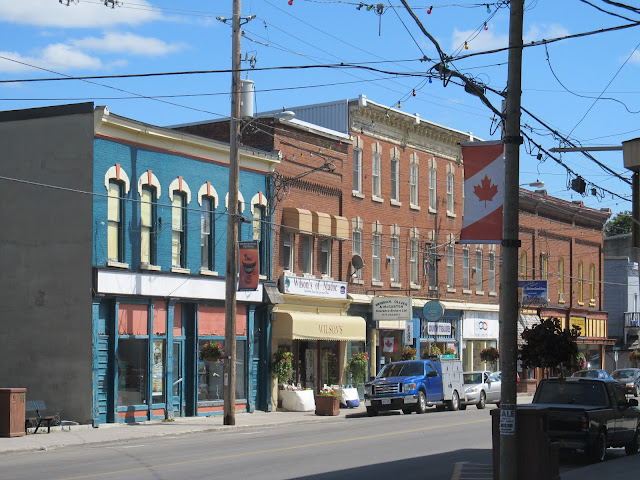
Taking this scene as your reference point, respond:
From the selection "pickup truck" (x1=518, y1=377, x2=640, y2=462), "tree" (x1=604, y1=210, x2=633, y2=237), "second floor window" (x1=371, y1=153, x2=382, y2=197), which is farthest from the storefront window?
"tree" (x1=604, y1=210, x2=633, y2=237)

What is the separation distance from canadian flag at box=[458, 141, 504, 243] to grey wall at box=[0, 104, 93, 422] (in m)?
16.6

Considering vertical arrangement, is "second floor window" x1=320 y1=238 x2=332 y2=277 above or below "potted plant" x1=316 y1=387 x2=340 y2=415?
above

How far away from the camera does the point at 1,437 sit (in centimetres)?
2409

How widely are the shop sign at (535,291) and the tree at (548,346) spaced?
33559 mm

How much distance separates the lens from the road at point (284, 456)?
54.2 feet

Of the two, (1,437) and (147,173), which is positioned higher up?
(147,173)

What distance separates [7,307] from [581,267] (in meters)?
41.9

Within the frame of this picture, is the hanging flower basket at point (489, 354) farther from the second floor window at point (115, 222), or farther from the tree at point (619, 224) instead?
the tree at point (619, 224)

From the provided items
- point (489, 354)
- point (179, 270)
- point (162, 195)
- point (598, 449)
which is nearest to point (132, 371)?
point (179, 270)

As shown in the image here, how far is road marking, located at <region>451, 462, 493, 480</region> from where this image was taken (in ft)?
51.8

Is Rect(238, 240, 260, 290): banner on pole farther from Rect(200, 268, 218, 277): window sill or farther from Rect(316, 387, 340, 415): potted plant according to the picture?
Rect(316, 387, 340, 415): potted plant

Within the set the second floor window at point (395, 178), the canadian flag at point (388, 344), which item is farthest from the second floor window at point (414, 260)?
the canadian flag at point (388, 344)

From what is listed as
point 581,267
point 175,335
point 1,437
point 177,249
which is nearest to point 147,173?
point 177,249

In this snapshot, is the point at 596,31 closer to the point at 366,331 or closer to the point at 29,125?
the point at 29,125
